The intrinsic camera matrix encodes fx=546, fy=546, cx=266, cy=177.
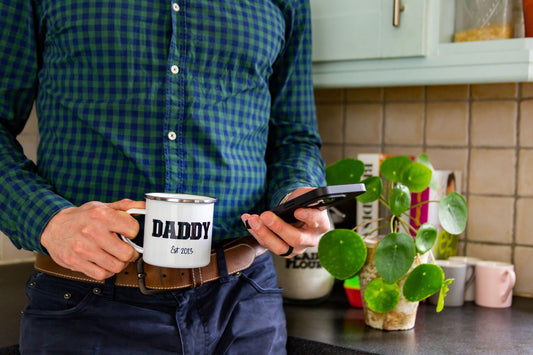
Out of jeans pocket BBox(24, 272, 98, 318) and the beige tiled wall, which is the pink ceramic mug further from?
jeans pocket BBox(24, 272, 98, 318)

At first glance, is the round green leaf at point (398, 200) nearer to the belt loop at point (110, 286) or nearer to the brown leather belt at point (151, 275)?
the brown leather belt at point (151, 275)

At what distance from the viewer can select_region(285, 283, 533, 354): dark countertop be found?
0.97 metres

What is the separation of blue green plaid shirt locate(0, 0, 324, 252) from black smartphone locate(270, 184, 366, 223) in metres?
0.16

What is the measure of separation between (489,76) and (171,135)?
674 millimetres

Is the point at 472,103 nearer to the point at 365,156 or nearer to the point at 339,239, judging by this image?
the point at 365,156

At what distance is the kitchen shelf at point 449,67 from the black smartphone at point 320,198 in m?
0.56

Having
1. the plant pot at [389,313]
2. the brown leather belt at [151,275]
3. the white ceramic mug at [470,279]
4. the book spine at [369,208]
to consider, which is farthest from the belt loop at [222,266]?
the white ceramic mug at [470,279]

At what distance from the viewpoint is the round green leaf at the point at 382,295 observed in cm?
102

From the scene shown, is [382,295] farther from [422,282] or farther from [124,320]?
[124,320]

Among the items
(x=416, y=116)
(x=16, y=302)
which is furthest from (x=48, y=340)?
(x=416, y=116)

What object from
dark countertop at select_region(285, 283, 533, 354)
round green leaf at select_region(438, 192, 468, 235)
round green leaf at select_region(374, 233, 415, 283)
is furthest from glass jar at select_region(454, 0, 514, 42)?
dark countertop at select_region(285, 283, 533, 354)

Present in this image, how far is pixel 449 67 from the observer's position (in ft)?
3.78

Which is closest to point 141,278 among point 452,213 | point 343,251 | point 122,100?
point 122,100

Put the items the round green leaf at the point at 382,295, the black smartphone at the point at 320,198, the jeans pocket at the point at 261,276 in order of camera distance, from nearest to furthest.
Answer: the black smartphone at the point at 320,198 < the jeans pocket at the point at 261,276 < the round green leaf at the point at 382,295
